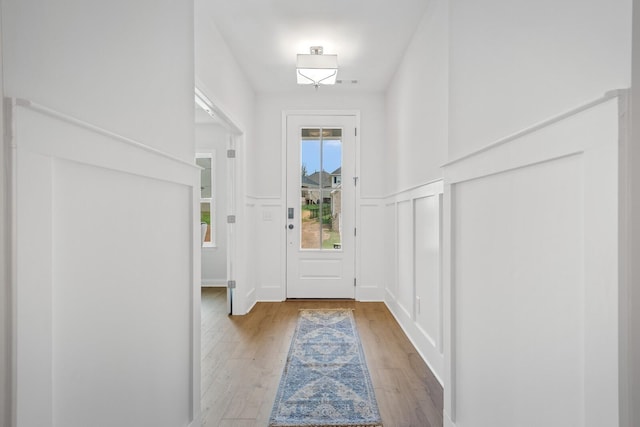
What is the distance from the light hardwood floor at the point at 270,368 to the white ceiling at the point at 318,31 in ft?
7.85

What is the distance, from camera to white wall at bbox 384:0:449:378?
2.40 m

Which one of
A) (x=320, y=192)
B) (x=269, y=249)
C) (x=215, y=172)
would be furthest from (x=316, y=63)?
(x=215, y=172)

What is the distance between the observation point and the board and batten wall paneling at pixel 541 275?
757mm

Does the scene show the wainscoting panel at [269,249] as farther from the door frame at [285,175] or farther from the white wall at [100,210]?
the white wall at [100,210]

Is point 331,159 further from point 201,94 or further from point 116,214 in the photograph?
point 116,214

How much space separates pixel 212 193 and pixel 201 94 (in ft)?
10.7

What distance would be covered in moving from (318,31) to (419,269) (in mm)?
1967

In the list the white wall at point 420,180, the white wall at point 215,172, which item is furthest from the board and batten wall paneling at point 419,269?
the white wall at point 215,172

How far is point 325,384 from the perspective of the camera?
226 cm

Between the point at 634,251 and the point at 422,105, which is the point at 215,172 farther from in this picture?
the point at 634,251

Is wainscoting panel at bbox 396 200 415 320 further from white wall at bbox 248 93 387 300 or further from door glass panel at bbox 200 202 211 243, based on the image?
door glass panel at bbox 200 202 211 243

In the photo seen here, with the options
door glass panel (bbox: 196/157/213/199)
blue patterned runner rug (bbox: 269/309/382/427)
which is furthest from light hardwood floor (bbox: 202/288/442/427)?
door glass panel (bbox: 196/157/213/199)

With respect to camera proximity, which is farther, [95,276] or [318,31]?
[318,31]

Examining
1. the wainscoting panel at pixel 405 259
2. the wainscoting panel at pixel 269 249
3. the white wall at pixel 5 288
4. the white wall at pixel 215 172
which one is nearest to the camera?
the white wall at pixel 5 288
